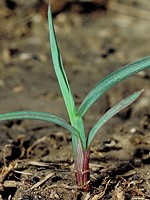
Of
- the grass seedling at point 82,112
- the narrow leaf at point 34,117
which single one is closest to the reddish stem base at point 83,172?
the grass seedling at point 82,112

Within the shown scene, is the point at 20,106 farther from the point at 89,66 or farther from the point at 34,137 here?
the point at 89,66

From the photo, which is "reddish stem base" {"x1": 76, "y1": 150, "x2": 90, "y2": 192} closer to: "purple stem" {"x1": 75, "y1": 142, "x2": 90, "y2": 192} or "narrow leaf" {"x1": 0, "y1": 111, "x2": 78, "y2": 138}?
"purple stem" {"x1": 75, "y1": 142, "x2": 90, "y2": 192}

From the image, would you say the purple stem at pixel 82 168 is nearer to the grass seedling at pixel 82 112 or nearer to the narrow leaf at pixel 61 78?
the grass seedling at pixel 82 112

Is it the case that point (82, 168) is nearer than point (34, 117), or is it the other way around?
point (34, 117)

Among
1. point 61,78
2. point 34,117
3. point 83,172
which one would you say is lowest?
point 83,172

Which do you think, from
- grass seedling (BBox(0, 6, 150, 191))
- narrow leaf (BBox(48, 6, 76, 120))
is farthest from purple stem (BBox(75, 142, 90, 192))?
narrow leaf (BBox(48, 6, 76, 120))

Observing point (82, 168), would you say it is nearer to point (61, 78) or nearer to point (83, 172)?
point (83, 172)

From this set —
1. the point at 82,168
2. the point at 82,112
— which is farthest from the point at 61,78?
the point at 82,168

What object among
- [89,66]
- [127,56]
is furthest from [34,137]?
[127,56]
